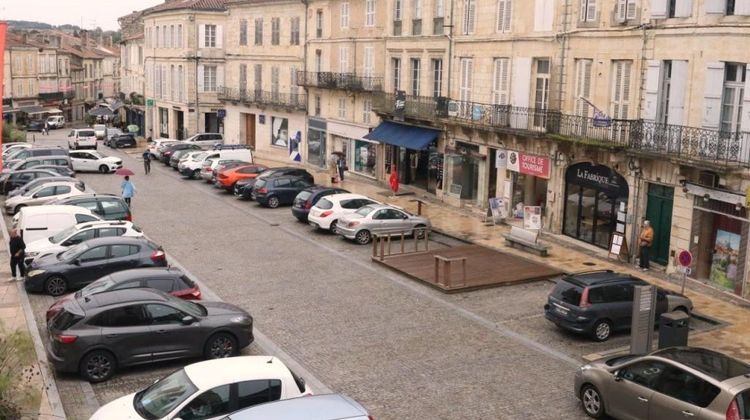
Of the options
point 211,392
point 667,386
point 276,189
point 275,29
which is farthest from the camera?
point 275,29

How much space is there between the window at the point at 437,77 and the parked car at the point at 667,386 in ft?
78.8

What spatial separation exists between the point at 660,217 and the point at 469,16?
1339 cm

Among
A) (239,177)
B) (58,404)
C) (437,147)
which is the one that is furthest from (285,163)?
(58,404)

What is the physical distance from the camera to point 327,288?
78.3ft

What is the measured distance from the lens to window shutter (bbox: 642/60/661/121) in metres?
25.7

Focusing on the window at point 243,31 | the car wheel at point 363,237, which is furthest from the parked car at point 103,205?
the window at point 243,31

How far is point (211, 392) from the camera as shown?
1259 centimetres

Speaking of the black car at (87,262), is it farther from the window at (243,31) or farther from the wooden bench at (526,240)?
the window at (243,31)

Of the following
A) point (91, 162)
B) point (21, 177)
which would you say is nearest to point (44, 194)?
point (21, 177)

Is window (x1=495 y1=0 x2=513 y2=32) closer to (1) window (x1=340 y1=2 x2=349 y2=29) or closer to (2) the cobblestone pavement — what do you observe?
(2) the cobblestone pavement

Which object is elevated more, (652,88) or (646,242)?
(652,88)

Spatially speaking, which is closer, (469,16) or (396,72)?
(469,16)

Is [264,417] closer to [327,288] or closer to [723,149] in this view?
[327,288]

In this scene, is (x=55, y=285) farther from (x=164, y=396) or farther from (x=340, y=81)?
(x=340, y=81)
